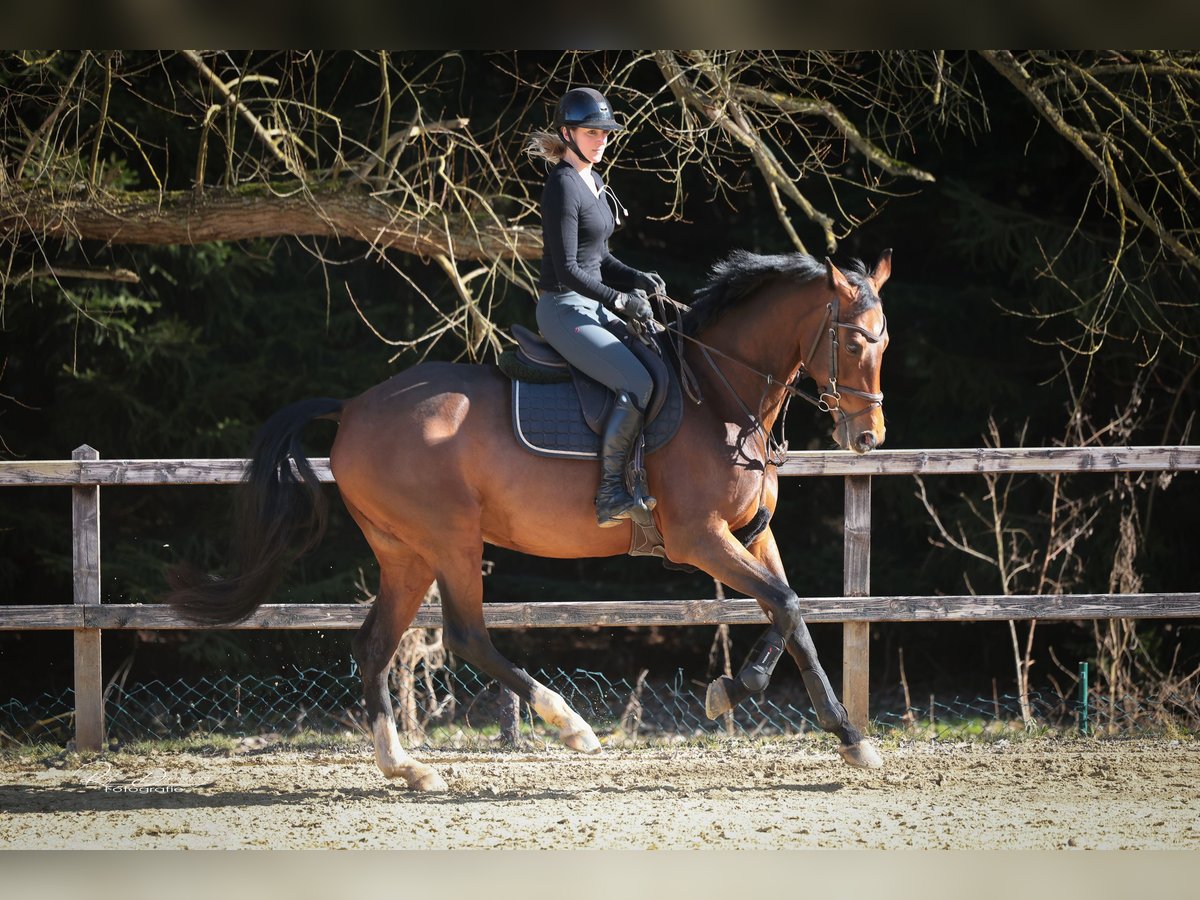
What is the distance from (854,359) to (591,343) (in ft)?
3.85

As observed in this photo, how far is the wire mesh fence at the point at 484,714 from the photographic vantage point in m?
7.67

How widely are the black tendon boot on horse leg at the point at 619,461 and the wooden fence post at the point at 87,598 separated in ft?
10.3

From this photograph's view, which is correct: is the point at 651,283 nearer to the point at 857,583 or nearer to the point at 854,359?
the point at 854,359

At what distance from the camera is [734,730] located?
803 cm

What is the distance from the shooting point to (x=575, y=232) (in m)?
5.76

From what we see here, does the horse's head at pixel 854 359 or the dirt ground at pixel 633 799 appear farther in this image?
the horse's head at pixel 854 359

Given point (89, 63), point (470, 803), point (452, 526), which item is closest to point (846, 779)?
point (470, 803)

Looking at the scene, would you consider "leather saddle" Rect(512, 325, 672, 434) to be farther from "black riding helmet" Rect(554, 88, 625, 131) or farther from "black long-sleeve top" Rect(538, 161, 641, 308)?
"black riding helmet" Rect(554, 88, 625, 131)

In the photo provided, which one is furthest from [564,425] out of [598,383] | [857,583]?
[857,583]

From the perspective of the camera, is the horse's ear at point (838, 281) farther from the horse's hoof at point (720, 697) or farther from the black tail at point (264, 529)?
the black tail at point (264, 529)

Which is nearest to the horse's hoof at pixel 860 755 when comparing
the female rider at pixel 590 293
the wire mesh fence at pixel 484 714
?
the wire mesh fence at pixel 484 714

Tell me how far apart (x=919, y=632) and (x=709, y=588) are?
Answer: 197cm

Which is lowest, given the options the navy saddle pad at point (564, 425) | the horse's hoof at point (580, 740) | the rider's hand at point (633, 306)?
the horse's hoof at point (580, 740)

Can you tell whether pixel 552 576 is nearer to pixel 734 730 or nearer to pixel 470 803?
pixel 734 730
